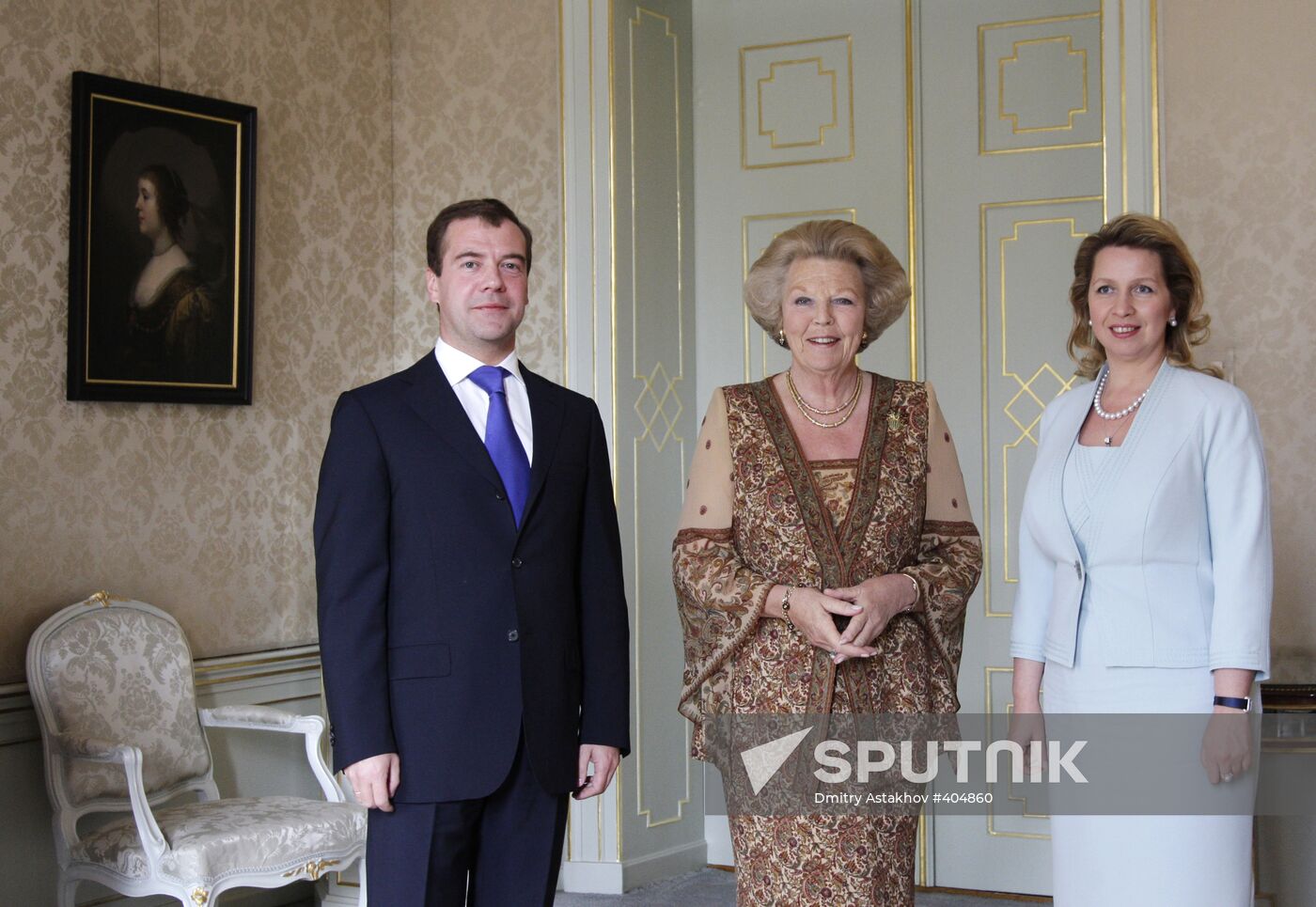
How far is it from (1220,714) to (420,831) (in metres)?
1.30

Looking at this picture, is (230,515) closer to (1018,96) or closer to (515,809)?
(515,809)

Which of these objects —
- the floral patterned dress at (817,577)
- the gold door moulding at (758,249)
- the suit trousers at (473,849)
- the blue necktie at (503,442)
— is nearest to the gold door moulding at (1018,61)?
the gold door moulding at (758,249)

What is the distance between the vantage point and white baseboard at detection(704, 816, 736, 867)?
496cm

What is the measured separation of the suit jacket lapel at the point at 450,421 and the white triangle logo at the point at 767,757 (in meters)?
0.69

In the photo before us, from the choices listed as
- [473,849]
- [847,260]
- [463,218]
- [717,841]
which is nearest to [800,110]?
[847,260]

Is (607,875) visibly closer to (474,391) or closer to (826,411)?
(826,411)

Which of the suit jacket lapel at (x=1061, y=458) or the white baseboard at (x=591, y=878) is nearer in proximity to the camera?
the suit jacket lapel at (x=1061, y=458)

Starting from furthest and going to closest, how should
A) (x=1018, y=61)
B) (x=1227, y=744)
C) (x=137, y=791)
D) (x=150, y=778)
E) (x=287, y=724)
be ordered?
(x=1018, y=61) → (x=287, y=724) → (x=150, y=778) → (x=137, y=791) → (x=1227, y=744)

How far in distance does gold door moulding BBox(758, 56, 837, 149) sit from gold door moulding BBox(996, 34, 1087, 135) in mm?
572

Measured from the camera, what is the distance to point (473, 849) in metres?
2.35

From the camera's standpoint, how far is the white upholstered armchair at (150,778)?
11.3ft

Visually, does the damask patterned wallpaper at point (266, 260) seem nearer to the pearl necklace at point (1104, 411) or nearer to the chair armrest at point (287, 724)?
the chair armrest at point (287, 724)

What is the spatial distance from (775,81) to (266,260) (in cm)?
188

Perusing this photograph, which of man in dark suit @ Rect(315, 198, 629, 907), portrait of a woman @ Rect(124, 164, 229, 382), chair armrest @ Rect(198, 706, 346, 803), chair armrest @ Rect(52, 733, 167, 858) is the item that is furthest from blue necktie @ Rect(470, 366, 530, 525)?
portrait of a woman @ Rect(124, 164, 229, 382)
